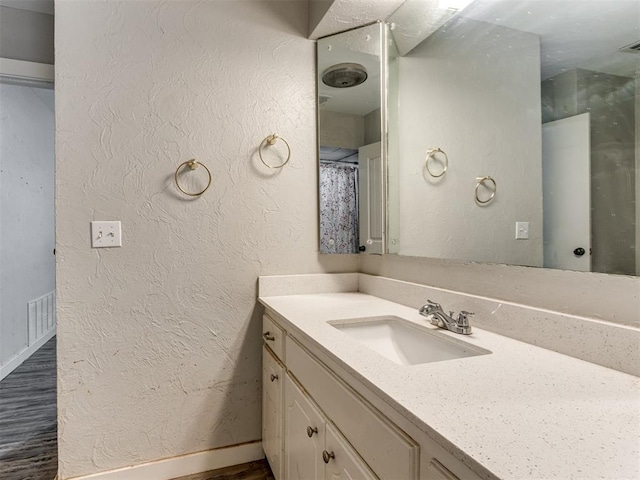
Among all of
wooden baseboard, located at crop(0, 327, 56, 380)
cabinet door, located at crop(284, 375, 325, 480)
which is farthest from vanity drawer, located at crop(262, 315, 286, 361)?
wooden baseboard, located at crop(0, 327, 56, 380)

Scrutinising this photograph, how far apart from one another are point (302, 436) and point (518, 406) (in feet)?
2.42

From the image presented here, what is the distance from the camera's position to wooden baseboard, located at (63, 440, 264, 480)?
1506 mm

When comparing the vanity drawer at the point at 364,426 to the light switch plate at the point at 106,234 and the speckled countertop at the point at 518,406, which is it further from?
the light switch plate at the point at 106,234

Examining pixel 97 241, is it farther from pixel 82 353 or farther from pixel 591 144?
pixel 591 144

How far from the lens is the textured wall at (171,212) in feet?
4.74

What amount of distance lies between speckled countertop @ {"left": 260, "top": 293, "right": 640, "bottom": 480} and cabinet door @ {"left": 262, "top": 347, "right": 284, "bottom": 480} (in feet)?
1.80

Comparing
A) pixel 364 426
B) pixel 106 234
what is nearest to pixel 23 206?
pixel 106 234

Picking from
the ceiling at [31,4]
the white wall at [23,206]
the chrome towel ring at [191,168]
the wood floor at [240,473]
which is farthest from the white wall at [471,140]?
the white wall at [23,206]

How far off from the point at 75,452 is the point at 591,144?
6.96 feet

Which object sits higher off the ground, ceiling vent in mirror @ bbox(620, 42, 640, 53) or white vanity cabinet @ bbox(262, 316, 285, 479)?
ceiling vent in mirror @ bbox(620, 42, 640, 53)

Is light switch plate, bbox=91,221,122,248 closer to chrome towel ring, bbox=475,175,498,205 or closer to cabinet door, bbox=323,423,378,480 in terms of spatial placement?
cabinet door, bbox=323,423,378,480

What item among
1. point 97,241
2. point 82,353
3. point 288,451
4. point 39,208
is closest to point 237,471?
point 288,451

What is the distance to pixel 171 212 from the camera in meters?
1.57

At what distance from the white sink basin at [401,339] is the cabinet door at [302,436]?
267 mm
